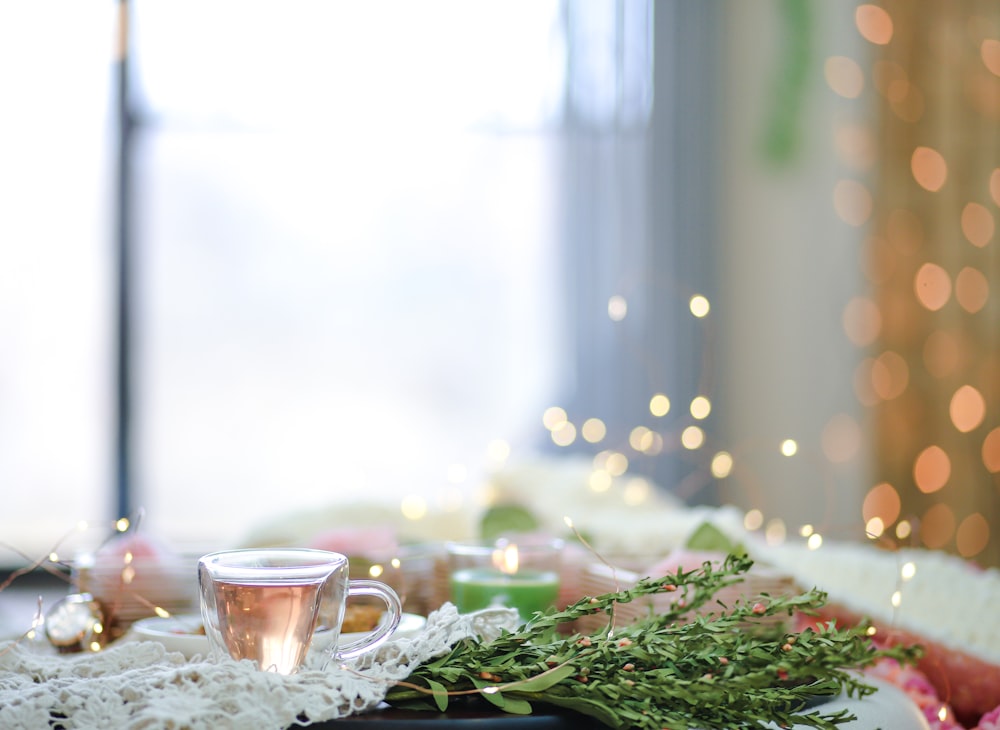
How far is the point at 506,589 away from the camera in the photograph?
699 millimetres

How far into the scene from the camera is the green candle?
696mm

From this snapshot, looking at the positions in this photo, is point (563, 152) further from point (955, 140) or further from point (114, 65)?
point (114, 65)

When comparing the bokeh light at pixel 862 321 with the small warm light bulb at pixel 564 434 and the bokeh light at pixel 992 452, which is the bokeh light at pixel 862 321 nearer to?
the bokeh light at pixel 992 452

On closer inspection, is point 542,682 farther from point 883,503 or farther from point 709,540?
point 883,503

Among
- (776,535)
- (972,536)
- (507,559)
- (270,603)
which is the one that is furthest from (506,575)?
(972,536)

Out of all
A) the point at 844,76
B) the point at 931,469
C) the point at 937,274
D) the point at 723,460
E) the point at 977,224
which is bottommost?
the point at 931,469

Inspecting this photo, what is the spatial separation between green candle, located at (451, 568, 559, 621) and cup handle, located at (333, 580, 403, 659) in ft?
0.54

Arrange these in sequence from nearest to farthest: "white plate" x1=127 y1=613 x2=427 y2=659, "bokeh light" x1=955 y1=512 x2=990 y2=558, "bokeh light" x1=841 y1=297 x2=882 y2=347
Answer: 1. "white plate" x1=127 y1=613 x2=427 y2=659
2. "bokeh light" x1=955 y1=512 x2=990 y2=558
3. "bokeh light" x1=841 y1=297 x2=882 y2=347

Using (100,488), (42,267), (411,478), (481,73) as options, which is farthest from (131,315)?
(481,73)

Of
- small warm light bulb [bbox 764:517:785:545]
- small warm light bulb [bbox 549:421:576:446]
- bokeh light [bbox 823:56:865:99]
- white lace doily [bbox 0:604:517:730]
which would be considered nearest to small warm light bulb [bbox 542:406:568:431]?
small warm light bulb [bbox 549:421:576:446]

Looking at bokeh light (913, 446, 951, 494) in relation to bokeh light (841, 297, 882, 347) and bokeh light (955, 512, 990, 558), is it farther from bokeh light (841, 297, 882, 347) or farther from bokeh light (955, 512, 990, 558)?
bokeh light (841, 297, 882, 347)

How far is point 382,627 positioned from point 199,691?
105 mm

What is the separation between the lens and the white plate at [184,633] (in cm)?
57

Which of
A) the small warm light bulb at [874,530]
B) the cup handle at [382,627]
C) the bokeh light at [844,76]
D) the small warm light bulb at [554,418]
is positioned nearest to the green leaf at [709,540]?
the small warm light bulb at [874,530]
